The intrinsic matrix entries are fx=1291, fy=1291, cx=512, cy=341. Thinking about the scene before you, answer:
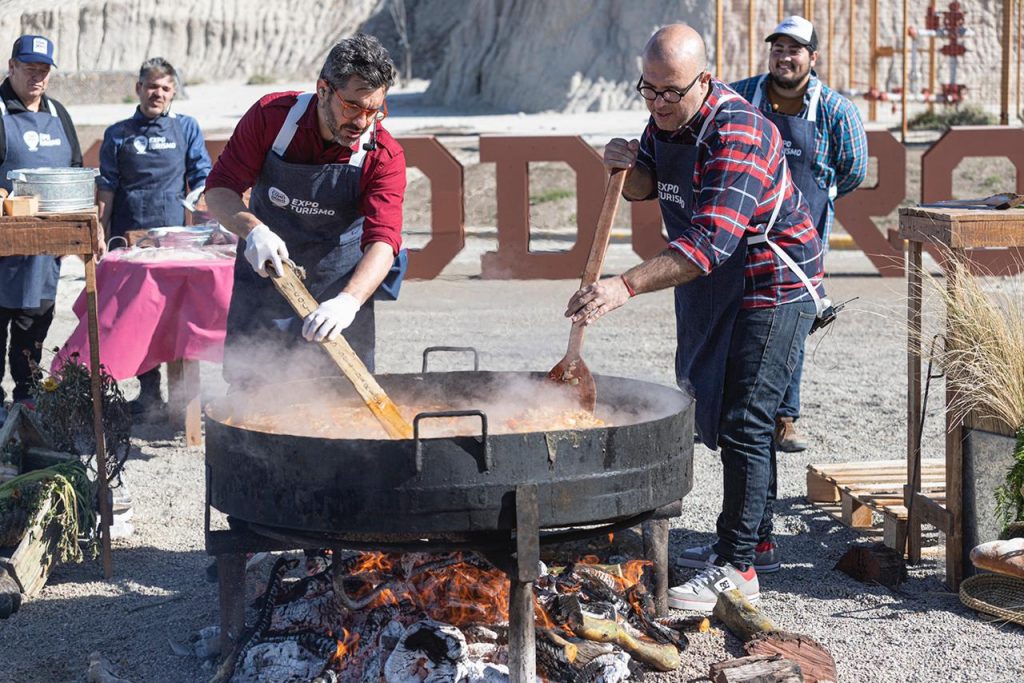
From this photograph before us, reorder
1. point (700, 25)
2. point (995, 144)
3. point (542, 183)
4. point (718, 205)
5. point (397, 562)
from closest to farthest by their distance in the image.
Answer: point (718, 205) < point (397, 562) < point (995, 144) < point (542, 183) < point (700, 25)

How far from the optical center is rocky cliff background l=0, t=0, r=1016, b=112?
24.2 meters

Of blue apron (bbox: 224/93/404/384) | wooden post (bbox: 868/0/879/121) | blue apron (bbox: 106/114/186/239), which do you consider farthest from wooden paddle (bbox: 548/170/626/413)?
wooden post (bbox: 868/0/879/121)

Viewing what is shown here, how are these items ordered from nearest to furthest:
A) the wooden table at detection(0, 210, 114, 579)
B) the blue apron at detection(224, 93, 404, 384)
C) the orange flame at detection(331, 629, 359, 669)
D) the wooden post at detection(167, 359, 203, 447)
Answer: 1. the orange flame at detection(331, 629, 359, 669)
2. the blue apron at detection(224, 93, 404, 384)
3. the wooden table at detection(0, 210, 114, 579)
4. the wooden post at detection(167, 359, 203, 447)

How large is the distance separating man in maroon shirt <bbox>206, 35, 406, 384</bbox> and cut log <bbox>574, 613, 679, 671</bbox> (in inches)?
46.4

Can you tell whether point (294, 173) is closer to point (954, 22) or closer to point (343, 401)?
point (343, 401)

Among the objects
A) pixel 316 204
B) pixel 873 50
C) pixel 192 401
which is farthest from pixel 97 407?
pixel 873 50

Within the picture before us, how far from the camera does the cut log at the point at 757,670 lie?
3.66 m

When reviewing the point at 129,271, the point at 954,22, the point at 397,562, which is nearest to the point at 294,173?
the point at 397,562

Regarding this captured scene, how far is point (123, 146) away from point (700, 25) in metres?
17.2

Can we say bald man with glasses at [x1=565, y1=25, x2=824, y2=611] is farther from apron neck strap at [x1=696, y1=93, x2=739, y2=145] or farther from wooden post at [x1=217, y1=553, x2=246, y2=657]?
wooden post at [x1=217, y1=553, x2=246, y2=657]

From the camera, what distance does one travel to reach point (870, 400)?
7426 millimetres

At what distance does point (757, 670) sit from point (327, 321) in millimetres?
1588

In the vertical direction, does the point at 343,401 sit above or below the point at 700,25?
below

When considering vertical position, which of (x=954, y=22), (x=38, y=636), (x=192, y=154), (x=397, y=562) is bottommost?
(x=38, y=636)
